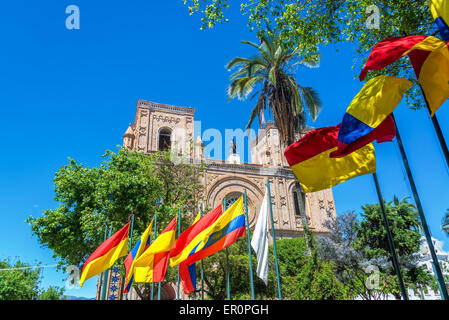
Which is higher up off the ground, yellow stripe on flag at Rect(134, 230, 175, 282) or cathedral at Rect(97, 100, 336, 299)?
cathedral at Rect(97, 100, 336, 299)

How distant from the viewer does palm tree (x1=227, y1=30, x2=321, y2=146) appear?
17.4 metres

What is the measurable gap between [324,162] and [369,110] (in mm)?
Result: 1646

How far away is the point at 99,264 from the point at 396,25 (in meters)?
13.2

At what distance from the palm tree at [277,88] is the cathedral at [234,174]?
11293mm

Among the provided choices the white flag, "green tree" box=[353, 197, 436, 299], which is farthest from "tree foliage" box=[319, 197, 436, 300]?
the white flag

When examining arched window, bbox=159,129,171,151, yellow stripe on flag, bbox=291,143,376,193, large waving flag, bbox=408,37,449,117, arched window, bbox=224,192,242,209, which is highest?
arched window, bbox=159,129,171,151

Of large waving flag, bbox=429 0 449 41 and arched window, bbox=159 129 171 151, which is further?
arched window, bbox=159 129 171 151

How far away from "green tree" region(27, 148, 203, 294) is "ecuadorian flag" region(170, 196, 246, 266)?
28.1ft

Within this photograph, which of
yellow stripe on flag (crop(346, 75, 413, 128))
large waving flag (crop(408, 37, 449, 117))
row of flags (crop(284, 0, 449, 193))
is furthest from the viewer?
yellow stripe on flag (crop(346, 75, 413, 128))

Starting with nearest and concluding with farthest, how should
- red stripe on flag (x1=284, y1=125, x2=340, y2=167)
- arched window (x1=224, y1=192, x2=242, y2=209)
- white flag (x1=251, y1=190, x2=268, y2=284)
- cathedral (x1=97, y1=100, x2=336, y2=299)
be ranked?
red stripe on flag (x1=284, y1=125, x2=340, y2=167) < white flag (x1=251, y1=190, x2=268, y2=284) < cathedral (x1=97, y1=100, x2=336, y2=299) < arched window (x1=224, y1=192, x2=242, y2=209)

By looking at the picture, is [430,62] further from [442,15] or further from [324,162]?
[324,162]

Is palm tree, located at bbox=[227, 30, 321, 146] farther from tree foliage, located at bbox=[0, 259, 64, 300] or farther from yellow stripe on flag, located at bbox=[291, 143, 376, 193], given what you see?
tree foliage, located at bbox=[0, 259, 64, 300]

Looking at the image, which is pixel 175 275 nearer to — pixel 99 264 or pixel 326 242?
pixel 99 264
